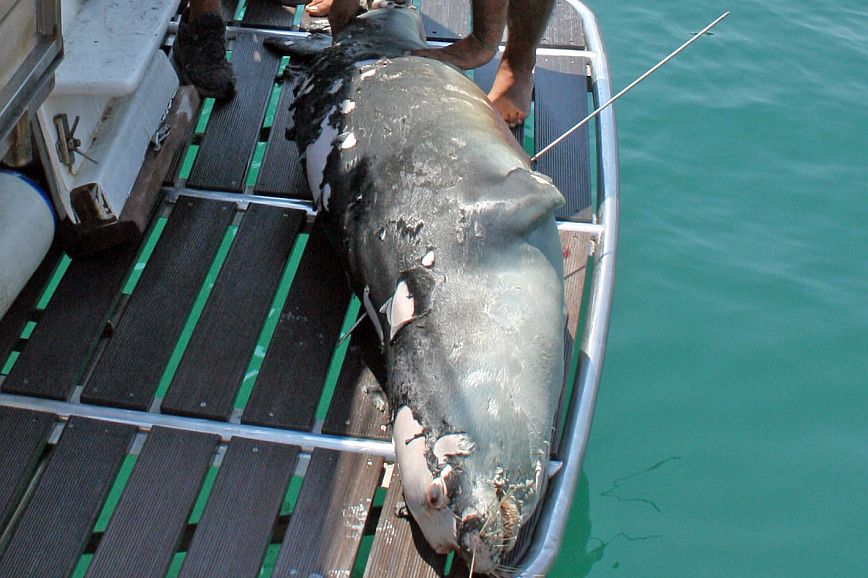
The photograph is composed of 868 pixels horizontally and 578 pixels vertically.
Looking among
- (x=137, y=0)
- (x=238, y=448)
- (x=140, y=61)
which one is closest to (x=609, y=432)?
(x=238, y=448)

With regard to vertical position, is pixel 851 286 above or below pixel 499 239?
below

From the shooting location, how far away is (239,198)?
391 cm

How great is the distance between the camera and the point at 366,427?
9.91ft

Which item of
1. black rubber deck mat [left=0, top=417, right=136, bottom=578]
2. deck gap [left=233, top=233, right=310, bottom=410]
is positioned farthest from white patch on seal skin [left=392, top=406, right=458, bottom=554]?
deck gap [left=233, top=233, right=310, bottom=410]

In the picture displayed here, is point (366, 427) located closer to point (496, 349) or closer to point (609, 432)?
point (496, 349)

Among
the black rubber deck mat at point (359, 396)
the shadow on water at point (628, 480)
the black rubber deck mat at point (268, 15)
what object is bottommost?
the shadow on water at point (628, 480)

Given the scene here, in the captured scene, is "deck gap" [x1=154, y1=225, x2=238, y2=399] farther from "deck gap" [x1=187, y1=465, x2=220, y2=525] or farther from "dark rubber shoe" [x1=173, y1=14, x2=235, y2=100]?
"dark rubber shoe" [x1=173, y1=14, x2=235, y2=100]

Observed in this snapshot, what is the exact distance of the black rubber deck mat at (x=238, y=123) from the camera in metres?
3.98

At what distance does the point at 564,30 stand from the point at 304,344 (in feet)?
8.80

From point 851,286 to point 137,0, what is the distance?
3622mm

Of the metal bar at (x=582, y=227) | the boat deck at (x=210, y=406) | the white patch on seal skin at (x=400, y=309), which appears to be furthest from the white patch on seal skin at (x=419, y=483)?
the metal bar at (x=582, y=227)

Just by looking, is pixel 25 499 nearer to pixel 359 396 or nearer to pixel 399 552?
pixel 359 396

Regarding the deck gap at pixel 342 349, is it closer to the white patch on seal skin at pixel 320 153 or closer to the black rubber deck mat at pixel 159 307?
the white patch on seal skin at pixel 320 153

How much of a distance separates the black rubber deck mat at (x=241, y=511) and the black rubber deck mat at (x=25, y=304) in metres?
1.04
